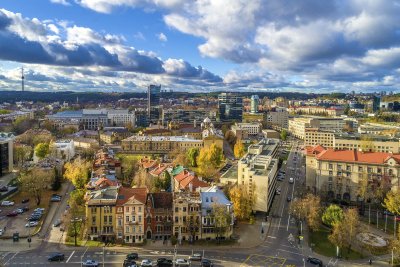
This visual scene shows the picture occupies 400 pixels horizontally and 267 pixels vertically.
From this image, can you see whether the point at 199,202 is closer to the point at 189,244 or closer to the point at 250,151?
the point at 189,244

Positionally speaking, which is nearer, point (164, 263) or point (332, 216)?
point (164, 263)

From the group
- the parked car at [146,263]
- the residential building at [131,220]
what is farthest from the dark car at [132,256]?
the residential building at [131,220]

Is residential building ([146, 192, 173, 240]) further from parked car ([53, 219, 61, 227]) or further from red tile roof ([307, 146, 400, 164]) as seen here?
red tile roof ([307, 146, 400, 164])

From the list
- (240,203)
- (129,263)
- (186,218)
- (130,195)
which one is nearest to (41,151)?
(130,195)

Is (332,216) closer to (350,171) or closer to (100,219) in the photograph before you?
(350,171)

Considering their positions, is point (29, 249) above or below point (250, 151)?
below

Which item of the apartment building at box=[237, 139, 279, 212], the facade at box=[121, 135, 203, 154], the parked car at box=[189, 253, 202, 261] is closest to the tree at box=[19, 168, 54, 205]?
the parked car at box=[189, 253, 202, 261]

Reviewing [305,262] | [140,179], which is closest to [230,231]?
[305,262]
